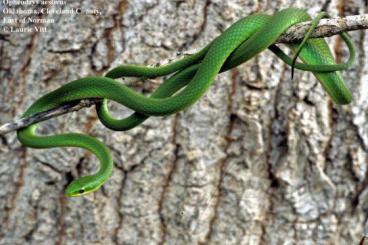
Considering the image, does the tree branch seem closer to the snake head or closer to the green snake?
the green snake

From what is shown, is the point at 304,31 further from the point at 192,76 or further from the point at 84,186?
the point at 84,186

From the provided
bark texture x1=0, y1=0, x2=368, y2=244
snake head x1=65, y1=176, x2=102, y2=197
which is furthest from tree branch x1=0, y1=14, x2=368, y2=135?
bark texture x1=0, y1=0, x2=368, y2=244

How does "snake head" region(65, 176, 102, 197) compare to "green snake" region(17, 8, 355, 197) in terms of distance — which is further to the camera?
"snake head" region(65, 176, 102, 197)

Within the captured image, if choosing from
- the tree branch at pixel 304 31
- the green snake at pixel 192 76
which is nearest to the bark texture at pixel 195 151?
the green snake at pixel 192 76

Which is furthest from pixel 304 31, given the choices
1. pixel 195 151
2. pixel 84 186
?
pixel 195 151

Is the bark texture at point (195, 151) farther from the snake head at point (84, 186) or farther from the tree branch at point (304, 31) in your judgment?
the tree branch at point (304, 31)

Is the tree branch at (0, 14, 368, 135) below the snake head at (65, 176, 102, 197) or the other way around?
the other way around

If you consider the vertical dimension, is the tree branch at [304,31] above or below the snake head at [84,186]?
above
